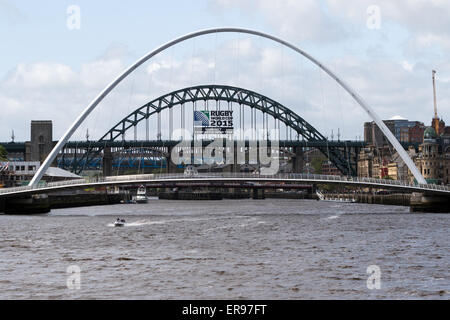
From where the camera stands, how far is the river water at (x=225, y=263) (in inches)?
1164

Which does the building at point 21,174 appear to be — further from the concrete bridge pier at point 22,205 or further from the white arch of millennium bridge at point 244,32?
the white arch of millennium bridge at point 244,32

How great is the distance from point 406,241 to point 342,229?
13580mm

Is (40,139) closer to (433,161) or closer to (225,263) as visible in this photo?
Answer: (433,161)

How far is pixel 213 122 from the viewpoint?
148000 millimetres

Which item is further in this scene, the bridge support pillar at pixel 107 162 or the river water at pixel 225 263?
the bridge support pillar at pixel 107 162

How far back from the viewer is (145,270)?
35781 mm

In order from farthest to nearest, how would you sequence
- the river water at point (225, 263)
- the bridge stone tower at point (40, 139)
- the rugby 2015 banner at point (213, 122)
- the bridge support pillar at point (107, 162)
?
1. the bridge stone tower at point (40, 139)
2. the bridge support pillar at point (107, 162)
3. the rugby 2015 banner at point (213, 122)
4. the river water at point (225, 263)

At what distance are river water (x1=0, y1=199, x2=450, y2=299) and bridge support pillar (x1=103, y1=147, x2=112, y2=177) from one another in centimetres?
10598

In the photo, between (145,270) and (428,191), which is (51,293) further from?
(428,191)

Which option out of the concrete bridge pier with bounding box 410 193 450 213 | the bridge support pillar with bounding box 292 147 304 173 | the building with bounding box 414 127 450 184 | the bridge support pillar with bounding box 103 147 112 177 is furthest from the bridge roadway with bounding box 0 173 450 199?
the bridge support pillar with bounding box 292 147 304 173

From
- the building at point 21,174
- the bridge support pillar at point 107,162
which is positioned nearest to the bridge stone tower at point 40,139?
the bridge support pillar at point 107,162

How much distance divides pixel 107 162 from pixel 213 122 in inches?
1508

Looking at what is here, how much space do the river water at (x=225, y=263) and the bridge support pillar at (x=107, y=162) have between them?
4173 inches
